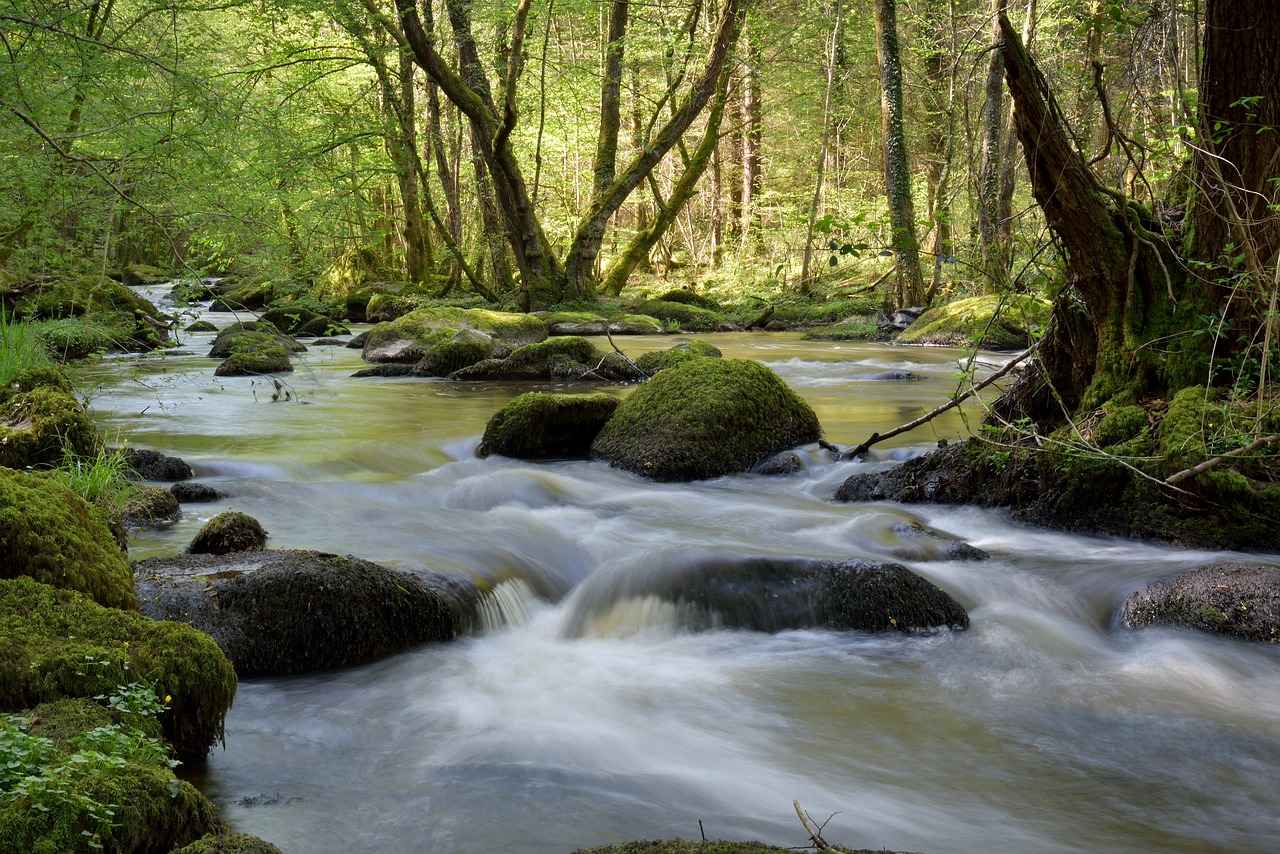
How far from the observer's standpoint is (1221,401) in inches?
217

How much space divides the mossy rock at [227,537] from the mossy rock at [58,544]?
1333 mm

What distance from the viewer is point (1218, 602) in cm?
Answer: 463

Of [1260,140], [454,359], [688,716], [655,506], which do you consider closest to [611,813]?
[688,716]

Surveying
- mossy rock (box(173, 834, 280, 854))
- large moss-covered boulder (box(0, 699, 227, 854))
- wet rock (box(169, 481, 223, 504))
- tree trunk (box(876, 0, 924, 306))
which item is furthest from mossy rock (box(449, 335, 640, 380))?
mossy rock (box(173, 834, 280, 854))

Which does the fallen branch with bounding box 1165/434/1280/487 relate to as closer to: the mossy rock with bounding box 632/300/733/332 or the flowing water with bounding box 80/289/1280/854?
the flowing water with bounding box 80/289/1280/854

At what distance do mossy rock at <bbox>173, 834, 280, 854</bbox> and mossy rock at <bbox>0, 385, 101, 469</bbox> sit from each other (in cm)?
382

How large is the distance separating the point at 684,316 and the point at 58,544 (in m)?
19.6

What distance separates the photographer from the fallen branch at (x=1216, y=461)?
4.74 m

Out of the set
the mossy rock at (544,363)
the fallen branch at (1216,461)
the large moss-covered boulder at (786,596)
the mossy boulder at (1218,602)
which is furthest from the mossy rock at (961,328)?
the large moss-covered boulder at (786,596)

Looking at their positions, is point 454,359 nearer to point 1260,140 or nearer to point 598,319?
point 598,319

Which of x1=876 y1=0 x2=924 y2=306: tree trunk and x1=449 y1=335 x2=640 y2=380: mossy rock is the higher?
x1=876 y1=0 x2=924 y2=306: tree trunk

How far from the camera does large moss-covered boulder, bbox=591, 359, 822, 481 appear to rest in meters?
7.85

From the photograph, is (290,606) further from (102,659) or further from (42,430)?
(42,430)

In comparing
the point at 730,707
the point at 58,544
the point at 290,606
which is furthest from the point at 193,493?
the point at 730,707
